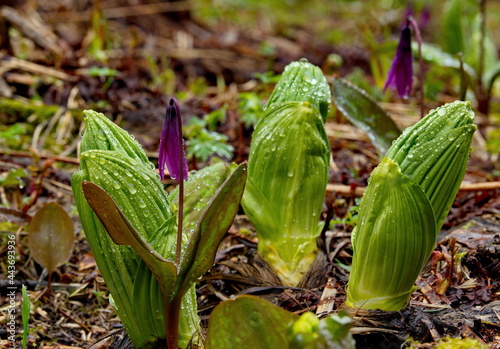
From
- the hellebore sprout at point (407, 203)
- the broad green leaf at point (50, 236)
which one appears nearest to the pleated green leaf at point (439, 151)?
the hellebore sprout at point (407, 203)

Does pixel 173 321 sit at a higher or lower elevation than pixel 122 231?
lower

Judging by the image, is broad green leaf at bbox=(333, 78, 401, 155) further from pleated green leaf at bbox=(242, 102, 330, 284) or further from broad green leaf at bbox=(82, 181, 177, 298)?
broad green leaf at bbox=(82, 181, 177, 298)

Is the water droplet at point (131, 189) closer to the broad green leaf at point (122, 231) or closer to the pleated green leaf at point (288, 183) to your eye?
the broad green leaf at point (122, 231)

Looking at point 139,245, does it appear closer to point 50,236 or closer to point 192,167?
point 50,236

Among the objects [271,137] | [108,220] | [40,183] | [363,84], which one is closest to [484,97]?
[363,84]

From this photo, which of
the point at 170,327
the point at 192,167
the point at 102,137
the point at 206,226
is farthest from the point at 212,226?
the point at 192,167

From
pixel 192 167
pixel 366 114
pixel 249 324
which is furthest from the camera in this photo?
pixel 192 167
